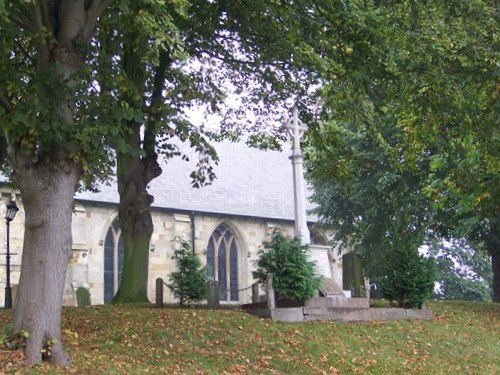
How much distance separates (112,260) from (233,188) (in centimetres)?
692

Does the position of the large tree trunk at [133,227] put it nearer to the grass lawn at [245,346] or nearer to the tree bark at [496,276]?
the grass lawn at [245,346]

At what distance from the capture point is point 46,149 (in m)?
10.6

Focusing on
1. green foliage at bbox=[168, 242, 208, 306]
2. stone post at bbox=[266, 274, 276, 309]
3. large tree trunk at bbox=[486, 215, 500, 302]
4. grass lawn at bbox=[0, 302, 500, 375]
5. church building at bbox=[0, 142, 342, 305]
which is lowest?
grass lawn at bbox=[0, 302, 500, 375]

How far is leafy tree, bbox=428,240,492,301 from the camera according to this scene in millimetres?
41156

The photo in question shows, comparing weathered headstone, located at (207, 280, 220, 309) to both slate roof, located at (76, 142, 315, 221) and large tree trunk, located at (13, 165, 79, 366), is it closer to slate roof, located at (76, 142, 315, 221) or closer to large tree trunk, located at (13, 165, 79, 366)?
large tree trunk, located at (13, 165, 79, 366)

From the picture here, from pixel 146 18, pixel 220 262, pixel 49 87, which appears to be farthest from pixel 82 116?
pixel 220 262

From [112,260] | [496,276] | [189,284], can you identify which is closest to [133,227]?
[189,284]

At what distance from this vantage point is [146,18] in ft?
33.4

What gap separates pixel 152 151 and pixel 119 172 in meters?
0.91

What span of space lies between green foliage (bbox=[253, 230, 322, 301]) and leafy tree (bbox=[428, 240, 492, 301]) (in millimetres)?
26077

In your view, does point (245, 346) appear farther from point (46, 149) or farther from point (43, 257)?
point (46, 149)

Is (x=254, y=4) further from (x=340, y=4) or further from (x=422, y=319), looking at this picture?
(x=422, y=319)

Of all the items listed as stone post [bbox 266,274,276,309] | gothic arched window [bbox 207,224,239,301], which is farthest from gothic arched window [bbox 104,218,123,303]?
stone post [bbox 266,274,276,309]

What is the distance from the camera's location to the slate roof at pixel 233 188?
3288cm
